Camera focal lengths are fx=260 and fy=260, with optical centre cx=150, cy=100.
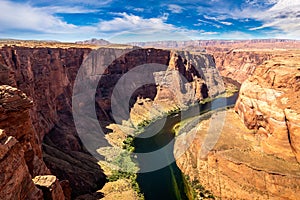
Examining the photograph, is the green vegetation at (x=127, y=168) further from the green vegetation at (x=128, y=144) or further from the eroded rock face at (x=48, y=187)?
the eroded rock face at (x=48, y=187)

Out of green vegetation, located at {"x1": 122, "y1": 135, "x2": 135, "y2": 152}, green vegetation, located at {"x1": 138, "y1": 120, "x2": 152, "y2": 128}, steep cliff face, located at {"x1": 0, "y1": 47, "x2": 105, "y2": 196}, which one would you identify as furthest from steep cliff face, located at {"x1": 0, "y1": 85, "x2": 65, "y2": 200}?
green vegetation, located at {"x1": 138, "y1": 120, "x2": 152, "y2": 128}

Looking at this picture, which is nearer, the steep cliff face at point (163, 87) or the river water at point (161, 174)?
the river water at point (161, 174)

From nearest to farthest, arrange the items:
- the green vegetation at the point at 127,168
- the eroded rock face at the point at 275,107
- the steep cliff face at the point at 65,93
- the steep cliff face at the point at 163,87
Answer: the steep cliff face at the point at 65,93
the eroded rock face at the point at 275,107
the green vegetation at the point at 127,168
the steep cliff face at the point at 163,87

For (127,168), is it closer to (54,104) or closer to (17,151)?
(54,104)

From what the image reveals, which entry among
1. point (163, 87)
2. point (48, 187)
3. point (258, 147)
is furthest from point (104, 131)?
point (48, 187)

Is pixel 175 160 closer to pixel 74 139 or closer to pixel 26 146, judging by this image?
pixel 74 139

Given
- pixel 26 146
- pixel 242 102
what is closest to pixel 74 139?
pixel 26 146

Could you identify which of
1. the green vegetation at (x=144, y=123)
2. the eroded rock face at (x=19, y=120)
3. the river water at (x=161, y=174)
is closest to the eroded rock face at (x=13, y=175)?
the eroded rock face at (x=19, y=120)

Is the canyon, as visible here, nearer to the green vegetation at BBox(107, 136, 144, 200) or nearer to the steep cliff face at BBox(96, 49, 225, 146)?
the steep cliff face at BBox(96, 49, 225, 146)
